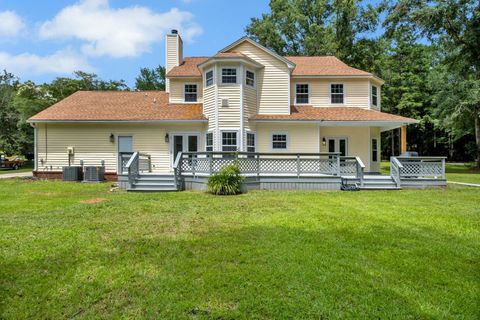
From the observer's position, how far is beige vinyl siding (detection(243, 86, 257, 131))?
16.2 meters

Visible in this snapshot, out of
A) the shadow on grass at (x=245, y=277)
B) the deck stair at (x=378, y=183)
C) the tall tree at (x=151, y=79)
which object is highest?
the tall tree at (x=151, y=79)

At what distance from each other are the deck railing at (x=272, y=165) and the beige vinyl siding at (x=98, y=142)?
3.79 meters

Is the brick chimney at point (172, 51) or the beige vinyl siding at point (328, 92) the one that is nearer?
the beige vinyl siding at point (328, 92)

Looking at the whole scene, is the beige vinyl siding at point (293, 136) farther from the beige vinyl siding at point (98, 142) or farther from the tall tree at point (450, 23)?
the tall tree at point (450, 23)

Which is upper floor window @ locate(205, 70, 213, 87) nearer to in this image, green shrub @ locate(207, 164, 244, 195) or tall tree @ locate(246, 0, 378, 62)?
green shrub @ locate(207, 164, 244, 195)

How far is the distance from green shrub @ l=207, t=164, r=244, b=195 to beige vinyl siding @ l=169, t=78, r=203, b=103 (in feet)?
25.3

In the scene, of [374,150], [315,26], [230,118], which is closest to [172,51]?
[230,118]

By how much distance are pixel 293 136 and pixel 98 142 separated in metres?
10.2

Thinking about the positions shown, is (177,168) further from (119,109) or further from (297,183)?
(119,109)

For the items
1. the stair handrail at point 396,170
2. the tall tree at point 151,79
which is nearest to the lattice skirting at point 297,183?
the stair handrail at point 396,170

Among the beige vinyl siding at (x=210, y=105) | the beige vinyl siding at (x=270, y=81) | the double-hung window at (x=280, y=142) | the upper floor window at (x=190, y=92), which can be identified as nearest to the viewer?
the beige vinyl siding at (x=210, y=105)

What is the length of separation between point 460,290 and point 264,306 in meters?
2.35

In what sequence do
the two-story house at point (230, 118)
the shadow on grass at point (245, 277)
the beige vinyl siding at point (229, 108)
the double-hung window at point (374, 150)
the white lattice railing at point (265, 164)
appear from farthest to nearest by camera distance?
the double-hung window at point (374, 150)
the two-story house at point (230, 118)
the beige vinyl siding at point (229, 108)
the white lattice railing at point (265, 164)
the shadow on grass at point (245, 277)

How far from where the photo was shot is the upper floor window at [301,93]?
18625 millimetres
